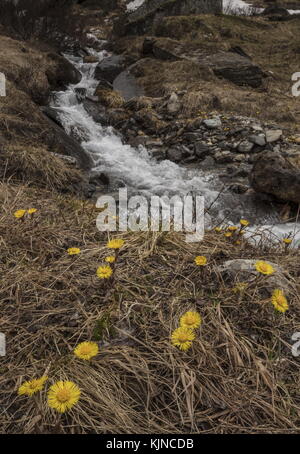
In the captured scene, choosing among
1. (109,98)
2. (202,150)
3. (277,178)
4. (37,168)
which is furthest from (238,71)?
(37,168)

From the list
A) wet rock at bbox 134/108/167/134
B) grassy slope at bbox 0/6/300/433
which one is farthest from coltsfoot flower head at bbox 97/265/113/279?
wet rock at bbox 134/108/167/134

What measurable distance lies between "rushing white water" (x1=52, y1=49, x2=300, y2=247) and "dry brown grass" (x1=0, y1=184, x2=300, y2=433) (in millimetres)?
2323

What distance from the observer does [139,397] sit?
4.60 feet

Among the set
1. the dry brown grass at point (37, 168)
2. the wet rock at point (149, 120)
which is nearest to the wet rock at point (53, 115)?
the wet rock at point (149, 120)

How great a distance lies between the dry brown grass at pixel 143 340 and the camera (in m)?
1.33

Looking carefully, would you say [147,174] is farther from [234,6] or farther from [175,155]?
[234,6]

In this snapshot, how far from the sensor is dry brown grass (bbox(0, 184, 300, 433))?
1.33 metres

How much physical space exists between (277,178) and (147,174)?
7.42ft

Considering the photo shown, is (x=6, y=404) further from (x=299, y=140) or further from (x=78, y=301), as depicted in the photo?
(x=299, y=140)

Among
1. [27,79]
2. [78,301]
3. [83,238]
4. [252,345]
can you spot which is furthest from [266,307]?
[27,79]

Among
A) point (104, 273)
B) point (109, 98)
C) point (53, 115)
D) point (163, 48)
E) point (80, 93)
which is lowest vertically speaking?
point (104, 273)

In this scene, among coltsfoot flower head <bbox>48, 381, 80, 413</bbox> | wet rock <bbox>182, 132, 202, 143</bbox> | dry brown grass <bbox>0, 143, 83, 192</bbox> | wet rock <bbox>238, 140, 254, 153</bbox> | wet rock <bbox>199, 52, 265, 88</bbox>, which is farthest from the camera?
wet rock <bbox>199, 52, 265, 88</bbox>

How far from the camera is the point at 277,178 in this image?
4.89 metres

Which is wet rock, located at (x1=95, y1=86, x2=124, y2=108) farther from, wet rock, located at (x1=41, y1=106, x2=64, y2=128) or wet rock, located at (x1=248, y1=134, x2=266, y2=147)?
wet rock, located at (x1=248, y1=134, x2=266, y2=147)
